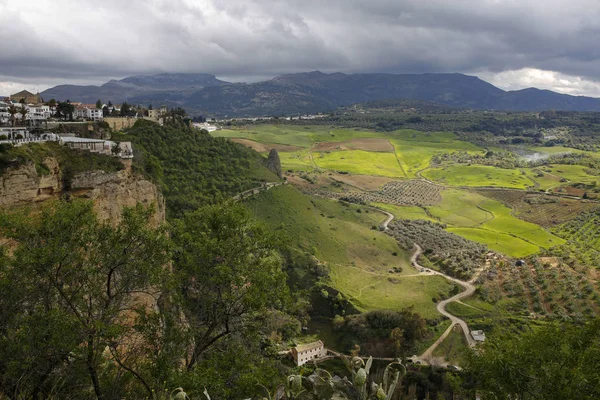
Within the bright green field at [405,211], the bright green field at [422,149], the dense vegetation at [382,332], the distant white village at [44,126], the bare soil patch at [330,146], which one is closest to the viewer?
the distant white village at [44,126]

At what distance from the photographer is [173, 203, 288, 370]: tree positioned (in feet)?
39.0

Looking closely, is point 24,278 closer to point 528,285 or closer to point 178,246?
point 178,246

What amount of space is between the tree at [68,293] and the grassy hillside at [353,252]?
3199 centimetres

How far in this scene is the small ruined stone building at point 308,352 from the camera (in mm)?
36562

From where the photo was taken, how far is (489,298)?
48.7 m

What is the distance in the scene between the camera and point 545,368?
35.4 ft

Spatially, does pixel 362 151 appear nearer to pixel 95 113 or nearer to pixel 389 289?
pixel 389 289

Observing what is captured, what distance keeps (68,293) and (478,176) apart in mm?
117131

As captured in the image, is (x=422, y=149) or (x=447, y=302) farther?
(x=422, y=149)

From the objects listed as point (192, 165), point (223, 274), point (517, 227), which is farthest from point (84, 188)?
point (517, 227)

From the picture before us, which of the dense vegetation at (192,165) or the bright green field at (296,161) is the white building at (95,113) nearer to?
the dense vegetation at (192,165)

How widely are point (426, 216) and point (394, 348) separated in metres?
48.0

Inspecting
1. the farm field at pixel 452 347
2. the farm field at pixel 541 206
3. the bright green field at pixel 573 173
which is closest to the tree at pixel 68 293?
the farm field at pixel 452 347

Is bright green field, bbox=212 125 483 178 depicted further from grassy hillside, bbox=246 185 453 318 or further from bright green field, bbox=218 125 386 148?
grassy hillside, bbox=246 185 453 318
